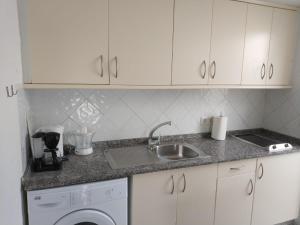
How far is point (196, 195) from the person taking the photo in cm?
180

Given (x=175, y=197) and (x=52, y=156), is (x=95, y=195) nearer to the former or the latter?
(x=52, y=156)

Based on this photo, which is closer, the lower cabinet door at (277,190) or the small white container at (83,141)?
the small white container at (83,141)

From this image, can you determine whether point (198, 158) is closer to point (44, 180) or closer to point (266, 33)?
point (44, 180)

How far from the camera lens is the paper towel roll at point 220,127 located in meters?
2.28

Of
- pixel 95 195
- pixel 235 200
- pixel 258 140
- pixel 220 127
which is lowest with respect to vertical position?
pixel 235 200

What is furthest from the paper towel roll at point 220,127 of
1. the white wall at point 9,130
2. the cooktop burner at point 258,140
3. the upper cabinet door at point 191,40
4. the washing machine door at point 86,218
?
the white wall at point 9,130

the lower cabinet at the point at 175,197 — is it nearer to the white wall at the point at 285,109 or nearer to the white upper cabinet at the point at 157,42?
the white upper cabinet at the point at 157,42

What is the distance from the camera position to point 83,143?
1.87m

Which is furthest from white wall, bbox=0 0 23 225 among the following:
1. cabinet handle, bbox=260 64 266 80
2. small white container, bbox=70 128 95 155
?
cabinet handle, bbox=260 64 266 80

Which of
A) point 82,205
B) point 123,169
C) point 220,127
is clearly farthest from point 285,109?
point 82,205

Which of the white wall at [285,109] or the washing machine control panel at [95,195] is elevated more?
the white wall at [285,109]

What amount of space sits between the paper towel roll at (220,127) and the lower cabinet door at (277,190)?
425 millimetres

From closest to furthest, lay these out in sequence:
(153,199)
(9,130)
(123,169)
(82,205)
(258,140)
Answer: (9,130) < (82,205) < (123,169) < (153,199) < (258,140)

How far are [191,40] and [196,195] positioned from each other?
119 cm
